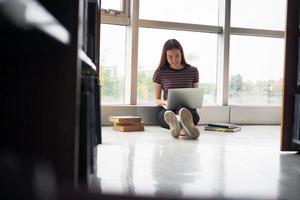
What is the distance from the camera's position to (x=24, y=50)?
2.19 ft

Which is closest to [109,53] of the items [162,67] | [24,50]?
[162,67]

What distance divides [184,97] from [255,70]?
4.46 feet

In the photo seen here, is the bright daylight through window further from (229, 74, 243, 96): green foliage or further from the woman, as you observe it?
the woman

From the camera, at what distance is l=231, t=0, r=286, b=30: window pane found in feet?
12.7

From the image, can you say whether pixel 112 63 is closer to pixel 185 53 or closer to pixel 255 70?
pixel 185 53

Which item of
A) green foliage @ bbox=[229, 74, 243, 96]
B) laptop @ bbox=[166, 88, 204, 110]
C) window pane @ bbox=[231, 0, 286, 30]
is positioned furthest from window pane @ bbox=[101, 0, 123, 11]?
green foliage @ bbox=[229, 74, 243, 96]

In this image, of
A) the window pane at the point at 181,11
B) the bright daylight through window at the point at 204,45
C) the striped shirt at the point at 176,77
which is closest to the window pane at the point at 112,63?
the bright daylight through window at the point at 204,45

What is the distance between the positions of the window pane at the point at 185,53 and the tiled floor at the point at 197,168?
3.37ft

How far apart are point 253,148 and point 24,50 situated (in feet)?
6.02

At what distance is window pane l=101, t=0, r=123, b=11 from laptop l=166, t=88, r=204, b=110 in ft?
3.36

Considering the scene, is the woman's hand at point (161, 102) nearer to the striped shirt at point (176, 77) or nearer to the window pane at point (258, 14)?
the striped shirt at point (176, 77)

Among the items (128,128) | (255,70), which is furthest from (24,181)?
(255,70)

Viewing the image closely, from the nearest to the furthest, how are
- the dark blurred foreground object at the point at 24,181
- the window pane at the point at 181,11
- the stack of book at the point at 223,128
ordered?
the dark blurred foreground object at the point at 24,181, the stack of book at the point at 223,128, the window pane at the point at 181,11

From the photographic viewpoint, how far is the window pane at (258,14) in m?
3.86
